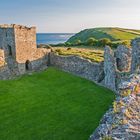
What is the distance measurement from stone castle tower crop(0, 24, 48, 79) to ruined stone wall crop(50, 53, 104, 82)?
2.81 meters

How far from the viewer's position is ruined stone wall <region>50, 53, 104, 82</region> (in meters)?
32.4

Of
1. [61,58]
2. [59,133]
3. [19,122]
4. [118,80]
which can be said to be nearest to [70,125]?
[59,133]

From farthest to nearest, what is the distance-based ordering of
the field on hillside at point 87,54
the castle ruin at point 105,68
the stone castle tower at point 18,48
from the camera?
the field on hillside at point 87,54 → the stone castle tower at point 18,48 → the castle ruin at point 105,68

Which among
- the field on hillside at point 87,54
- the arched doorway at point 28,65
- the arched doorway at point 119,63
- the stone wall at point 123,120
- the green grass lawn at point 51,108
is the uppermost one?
the stone wall at point 123,120

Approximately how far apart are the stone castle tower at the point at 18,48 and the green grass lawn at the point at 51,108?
163 inches

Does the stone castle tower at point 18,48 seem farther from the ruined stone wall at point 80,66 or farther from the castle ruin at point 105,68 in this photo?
the ruined stone wall at point 80,66

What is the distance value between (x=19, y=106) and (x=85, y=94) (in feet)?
19.5

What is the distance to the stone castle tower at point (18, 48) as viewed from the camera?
121ft

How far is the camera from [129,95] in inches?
509

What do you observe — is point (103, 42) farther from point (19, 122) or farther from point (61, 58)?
point (19, 122)

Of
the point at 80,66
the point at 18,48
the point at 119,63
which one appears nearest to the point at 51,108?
the point at 119,63

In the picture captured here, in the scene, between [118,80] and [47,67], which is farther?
[47,67]

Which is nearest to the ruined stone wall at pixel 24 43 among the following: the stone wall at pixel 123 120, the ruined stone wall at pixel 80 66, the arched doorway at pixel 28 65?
the arched doorway at pixel 28 65

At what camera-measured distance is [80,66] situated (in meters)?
35.4
